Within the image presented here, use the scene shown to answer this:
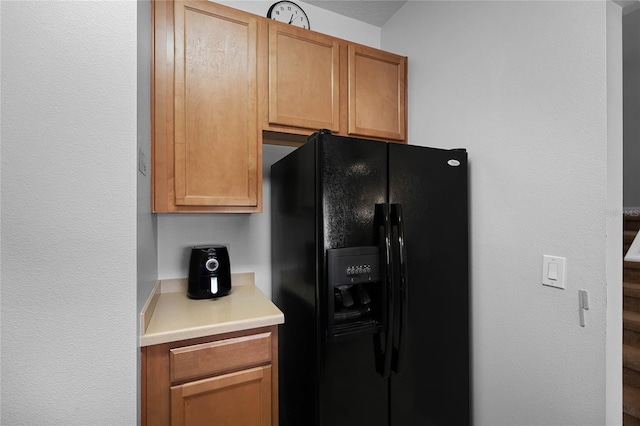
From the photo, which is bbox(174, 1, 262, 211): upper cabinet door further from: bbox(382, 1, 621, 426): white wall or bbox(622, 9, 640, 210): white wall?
bbox(622, 9, 640, 210): white wall

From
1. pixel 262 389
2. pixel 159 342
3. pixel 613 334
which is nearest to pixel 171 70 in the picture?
pixel 159 342

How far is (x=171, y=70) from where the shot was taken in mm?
1429

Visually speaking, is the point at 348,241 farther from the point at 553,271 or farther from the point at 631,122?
the point at 631,122

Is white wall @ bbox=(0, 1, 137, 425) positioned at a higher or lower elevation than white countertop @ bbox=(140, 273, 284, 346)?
higher

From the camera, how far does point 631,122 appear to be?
2789 millimetres

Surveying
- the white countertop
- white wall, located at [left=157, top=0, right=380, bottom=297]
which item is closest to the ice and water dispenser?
the white countertop

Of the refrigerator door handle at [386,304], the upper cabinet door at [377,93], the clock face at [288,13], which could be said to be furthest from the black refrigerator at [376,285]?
the clock face at [288,13]

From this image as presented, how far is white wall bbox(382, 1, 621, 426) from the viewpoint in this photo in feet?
3.66

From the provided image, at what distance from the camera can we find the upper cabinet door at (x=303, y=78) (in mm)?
1632

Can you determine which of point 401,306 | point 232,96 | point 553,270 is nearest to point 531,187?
point 553,270

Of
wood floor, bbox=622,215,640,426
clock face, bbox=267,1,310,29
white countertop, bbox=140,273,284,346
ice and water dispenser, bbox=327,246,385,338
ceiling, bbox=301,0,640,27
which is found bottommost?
wood floor, bbox=622,215,640,426

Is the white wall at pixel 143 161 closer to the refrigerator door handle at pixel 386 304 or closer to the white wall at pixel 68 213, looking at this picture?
the white wall at pixel 68 213

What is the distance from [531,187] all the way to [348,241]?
81 cm

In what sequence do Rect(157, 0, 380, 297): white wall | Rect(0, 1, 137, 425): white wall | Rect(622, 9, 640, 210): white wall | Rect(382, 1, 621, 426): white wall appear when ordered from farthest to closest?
1. Rect(622, 9, 640, 210): white wall
2. Rect(157, 0, 380, 297): white wall
3. Rect(382, 1, 621, 426): white wall
4. Rect(0, 1, 137, 425): white wall
